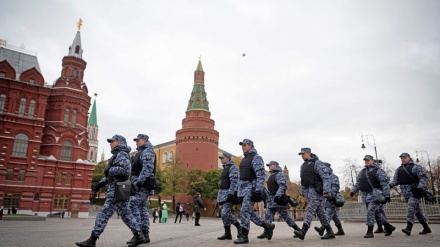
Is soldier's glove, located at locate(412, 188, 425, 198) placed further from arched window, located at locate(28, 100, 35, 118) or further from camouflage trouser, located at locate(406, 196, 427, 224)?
arched window, located at locate(28, 100, 35, 118)

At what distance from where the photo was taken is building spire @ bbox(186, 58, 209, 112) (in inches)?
2869

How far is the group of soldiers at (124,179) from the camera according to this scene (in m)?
6.34

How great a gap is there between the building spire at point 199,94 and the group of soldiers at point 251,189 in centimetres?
6275

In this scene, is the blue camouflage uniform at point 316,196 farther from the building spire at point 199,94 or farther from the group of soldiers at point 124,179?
the building spire at point 199,94

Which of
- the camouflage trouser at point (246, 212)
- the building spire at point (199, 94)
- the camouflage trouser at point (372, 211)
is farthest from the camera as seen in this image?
the building spire at point (199, 94)

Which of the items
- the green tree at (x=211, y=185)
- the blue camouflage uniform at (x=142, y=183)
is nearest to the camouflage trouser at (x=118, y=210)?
the blue camouflage uniform at (x=142, y=183)

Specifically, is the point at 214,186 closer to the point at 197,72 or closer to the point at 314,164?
the point at 197,72

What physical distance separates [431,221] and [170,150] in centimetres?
7197

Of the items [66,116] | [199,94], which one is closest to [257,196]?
[66,116]

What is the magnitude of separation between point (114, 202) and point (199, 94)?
68366 mm

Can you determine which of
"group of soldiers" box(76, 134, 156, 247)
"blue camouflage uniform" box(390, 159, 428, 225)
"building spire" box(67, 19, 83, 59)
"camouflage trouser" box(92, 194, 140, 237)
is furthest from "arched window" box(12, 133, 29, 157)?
"blue camouflage uniform" box(390, 159, 428, 225)

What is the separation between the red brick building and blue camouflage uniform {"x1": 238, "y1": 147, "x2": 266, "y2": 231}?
37392mm

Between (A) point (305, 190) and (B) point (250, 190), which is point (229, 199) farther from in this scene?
(A) point (305, 190)

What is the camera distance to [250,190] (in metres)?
7.91
